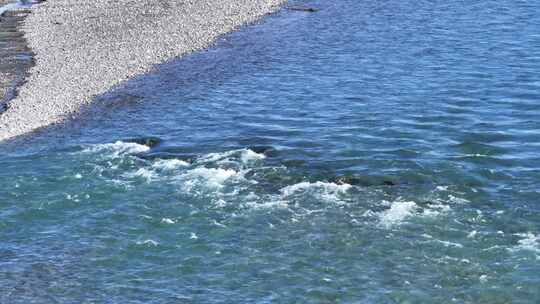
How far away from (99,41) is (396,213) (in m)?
46.3

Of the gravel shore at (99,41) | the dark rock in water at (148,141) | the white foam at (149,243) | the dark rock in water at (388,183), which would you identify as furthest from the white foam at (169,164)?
the dark rock in water at (388,183)

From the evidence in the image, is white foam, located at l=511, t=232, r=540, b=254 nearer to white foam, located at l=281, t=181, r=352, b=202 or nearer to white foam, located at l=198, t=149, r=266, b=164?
white foam, located at l=281, t=181, r=352, b=202

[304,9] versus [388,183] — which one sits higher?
[304,9]

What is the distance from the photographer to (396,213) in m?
50.1

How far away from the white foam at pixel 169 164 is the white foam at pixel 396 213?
50.2 feet

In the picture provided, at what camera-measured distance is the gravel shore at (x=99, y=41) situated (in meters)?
69.8

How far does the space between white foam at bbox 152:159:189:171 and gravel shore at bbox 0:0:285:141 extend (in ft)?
40.4

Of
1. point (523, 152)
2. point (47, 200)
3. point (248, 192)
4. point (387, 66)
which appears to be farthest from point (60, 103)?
point (523, 152)

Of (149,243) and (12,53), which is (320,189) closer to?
(149,243)

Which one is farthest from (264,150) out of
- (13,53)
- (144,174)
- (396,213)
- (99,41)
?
(13,53)

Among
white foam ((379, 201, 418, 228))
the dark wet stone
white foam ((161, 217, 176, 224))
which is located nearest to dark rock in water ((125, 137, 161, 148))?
the dark wet stone

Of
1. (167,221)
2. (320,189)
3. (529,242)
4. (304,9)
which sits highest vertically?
(304,9)

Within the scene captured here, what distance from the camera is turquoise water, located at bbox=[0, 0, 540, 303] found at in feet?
146

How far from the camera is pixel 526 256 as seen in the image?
45.1 metres
